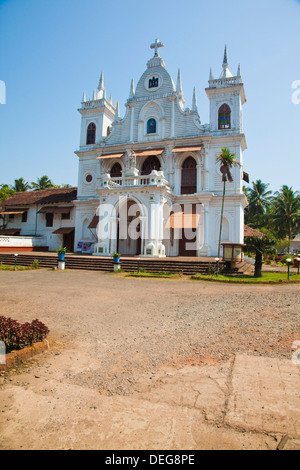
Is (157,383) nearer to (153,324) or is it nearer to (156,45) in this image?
(153,324)

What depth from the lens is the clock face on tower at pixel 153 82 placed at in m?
26.0

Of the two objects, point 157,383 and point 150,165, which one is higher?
point 150,165

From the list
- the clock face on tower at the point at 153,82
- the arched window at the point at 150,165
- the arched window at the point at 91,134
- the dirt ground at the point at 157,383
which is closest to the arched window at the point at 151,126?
the arched window at the point at 150,165

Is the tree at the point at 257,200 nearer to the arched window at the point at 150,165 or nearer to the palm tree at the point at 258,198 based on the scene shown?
the palm tree at the point at 258,198

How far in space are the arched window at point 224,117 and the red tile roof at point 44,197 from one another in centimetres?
1489

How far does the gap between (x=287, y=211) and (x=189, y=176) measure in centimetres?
2224

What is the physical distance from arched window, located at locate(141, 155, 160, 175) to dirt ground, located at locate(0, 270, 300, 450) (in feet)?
64.2

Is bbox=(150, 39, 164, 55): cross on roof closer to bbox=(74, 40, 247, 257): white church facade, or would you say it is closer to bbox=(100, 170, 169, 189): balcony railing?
bbox=(74, 40, 247, 257): white church facade

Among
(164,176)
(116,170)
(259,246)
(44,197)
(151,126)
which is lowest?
(259,246)

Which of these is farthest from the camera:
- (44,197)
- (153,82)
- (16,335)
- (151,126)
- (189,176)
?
(44,197)

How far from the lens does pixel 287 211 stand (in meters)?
40.5

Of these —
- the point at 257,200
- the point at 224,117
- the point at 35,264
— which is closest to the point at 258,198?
the point at 257,200

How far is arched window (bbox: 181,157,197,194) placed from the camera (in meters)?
24.2

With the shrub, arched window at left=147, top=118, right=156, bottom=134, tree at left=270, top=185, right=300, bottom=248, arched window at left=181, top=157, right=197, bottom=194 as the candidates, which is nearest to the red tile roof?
arched window at left=147, top=118, right=156, bottom=134
